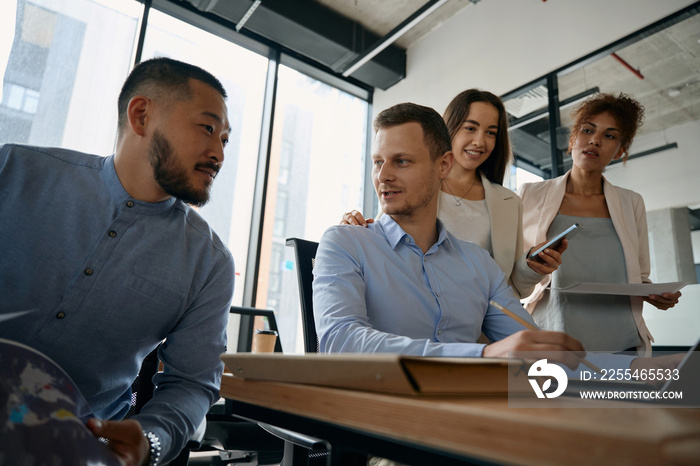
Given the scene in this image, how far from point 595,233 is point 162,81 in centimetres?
187

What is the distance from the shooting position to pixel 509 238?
193 cm

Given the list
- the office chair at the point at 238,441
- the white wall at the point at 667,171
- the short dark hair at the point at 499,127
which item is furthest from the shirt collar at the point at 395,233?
the white wall at the point at 667,171

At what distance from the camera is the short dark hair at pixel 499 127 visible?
2.14 m

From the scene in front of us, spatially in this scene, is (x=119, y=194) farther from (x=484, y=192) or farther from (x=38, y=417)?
(x=484, y=192)

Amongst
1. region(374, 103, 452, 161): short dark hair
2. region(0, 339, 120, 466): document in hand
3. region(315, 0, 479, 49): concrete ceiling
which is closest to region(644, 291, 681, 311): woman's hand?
region(374, 103, 452, 161): short dark hair

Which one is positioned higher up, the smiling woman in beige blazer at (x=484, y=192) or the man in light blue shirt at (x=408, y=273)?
the smiling woman in beige blazer at (x=484, y=192)

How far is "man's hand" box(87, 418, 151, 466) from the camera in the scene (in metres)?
0.76

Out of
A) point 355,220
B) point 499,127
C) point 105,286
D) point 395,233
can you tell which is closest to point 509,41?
point 499,127

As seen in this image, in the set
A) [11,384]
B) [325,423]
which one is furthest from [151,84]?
[325,423]

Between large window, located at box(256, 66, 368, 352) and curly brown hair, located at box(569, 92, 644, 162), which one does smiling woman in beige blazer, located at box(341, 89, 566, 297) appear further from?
large window, located at box(256, 66, 368, 352)

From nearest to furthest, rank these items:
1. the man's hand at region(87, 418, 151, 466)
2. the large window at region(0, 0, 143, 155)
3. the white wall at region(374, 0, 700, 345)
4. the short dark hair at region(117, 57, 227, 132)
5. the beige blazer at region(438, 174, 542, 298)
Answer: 1. the man's hand at region(87, 418, 151, 466)
2. the short dark hair at region(117, 57, 227, 132)
3. the beige blazer at region(438, 174, 542, 298)
4. the white wall at region(374, 0, 700, 345)
5. the large window at region(0, 0, 143, 155)

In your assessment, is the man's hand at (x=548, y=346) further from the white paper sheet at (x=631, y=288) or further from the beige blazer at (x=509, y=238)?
the beige blazer at (x=509, y=238)

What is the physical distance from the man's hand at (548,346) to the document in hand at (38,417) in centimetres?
55

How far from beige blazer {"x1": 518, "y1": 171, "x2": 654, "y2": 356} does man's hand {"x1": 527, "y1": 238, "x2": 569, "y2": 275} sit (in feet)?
1.44
